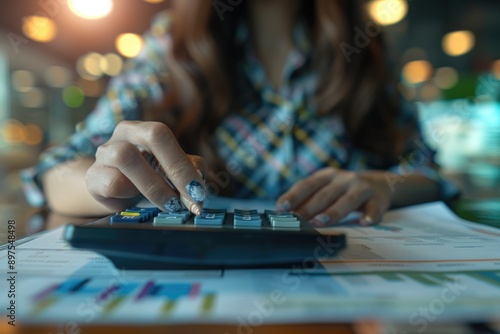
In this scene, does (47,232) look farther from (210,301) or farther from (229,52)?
(229,52)

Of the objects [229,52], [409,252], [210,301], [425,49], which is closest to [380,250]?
[409,252]

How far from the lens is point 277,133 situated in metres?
0.58

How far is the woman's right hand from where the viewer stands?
0.19 meters

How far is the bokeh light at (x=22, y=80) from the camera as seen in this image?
4.34 ft

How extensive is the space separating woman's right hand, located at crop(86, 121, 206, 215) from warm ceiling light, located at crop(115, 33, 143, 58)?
50 cm

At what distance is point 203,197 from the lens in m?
0.19

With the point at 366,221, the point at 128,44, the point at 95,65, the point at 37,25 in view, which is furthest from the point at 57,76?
the point at 366,221

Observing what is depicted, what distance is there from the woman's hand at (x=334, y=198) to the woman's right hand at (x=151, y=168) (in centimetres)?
12

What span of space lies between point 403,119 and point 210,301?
621mm

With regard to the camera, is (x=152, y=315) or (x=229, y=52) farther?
(x=229, y=52)

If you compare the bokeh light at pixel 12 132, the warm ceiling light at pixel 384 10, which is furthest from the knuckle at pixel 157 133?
the bokeh light at pixel 12 132

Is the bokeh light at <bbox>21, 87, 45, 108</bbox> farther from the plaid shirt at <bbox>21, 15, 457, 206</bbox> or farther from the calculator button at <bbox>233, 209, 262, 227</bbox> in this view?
the calculator button at <bbox>233, 209, 262, 227</bbox>

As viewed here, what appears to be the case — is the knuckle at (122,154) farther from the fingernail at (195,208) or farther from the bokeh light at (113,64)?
the bokeh light at (113,64)

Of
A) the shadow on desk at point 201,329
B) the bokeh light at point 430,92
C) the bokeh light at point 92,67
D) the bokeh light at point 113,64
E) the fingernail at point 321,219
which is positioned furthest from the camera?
the bokeh light at point 430,92
